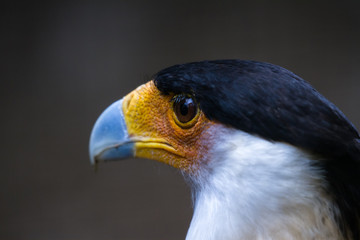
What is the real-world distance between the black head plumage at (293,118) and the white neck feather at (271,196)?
4 cm

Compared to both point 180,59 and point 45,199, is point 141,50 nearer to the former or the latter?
point 180,59

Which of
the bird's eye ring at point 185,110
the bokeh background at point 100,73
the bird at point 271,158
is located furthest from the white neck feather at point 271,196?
the bokeh background at point 100,73

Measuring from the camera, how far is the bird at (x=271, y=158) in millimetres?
1267

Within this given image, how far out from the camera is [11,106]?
4.58m

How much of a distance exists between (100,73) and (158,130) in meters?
3.17

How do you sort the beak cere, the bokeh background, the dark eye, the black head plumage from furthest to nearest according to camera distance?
the bokeh background < the beak cere < the dark eye < the black head plumage

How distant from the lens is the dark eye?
1517mm

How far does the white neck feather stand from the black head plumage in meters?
0.04

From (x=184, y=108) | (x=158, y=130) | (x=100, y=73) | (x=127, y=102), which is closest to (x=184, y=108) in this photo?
(x=184, y=108)

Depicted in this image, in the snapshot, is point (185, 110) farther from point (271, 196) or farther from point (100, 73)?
point (100, 73)

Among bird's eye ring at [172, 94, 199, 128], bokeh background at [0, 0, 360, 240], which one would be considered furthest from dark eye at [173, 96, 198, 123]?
bokeh background at [0, 0, 360, 240]

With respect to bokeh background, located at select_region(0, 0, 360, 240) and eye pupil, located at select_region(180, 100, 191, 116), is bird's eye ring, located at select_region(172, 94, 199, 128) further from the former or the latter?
bokeh background, located at select_region(0, 0, 360, 240)

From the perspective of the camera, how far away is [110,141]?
5.44 ft

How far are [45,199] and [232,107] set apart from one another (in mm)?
Result: 3718
